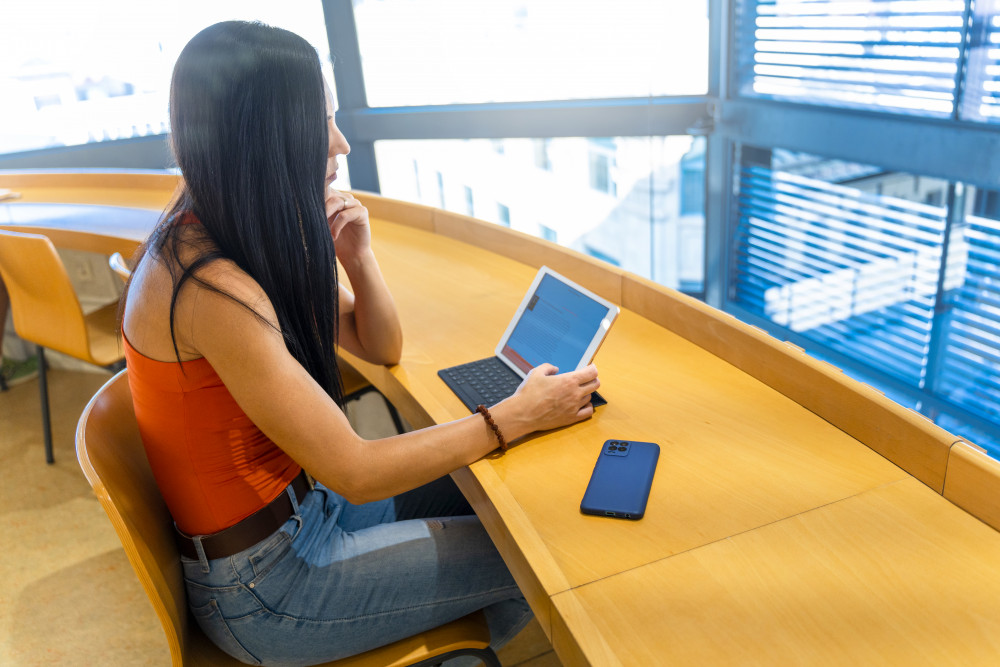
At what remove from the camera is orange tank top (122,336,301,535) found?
3.53ft

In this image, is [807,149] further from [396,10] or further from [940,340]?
[396,10]

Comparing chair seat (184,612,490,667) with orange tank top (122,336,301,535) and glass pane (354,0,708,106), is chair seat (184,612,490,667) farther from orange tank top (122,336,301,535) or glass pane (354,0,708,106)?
glass pane (354,0,708,106)

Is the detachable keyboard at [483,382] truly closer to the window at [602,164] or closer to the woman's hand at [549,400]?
the woman's hand at [549,400]

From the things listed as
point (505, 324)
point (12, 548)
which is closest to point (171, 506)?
point (505, 324)

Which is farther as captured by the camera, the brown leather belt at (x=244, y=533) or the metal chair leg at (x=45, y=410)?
the metal chair leg at (x=45, y=410)

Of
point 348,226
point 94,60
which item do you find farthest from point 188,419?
point 94,60

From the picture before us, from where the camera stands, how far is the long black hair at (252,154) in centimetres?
107

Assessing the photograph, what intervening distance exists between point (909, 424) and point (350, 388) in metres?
1.42

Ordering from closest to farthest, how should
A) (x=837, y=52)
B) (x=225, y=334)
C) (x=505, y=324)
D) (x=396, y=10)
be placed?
(x=225, y=334), (x=505, y=324), (x=837, y=52), (x=396, y=10)

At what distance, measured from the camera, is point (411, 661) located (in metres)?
1.12

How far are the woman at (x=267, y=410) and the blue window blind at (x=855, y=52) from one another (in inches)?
72.9

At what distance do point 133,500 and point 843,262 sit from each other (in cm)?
251

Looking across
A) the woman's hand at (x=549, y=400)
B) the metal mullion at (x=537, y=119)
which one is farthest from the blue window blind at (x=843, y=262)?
the woman's hand at (x=549, y=400)

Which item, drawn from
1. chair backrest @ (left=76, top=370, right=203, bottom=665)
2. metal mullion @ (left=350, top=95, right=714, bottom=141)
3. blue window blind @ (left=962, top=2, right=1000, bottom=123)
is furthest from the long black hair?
metal mullion @ (left=350, top=95, right=714, bottom=141)
